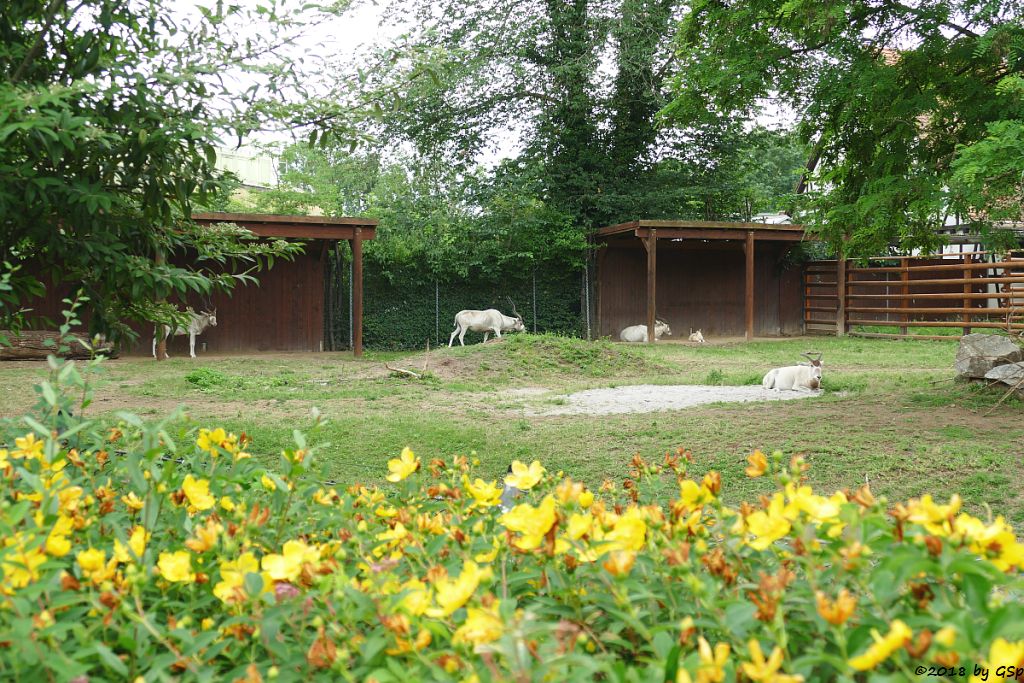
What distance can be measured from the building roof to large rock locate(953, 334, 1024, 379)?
1010 centimetres

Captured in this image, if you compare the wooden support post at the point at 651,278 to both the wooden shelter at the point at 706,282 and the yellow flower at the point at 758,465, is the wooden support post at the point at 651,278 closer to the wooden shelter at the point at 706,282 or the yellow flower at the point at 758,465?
the wooden shelter at the point at 706,282

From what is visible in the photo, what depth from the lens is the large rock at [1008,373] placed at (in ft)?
24.2

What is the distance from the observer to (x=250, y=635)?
119 cm

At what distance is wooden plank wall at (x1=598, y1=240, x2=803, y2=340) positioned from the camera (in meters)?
19.6

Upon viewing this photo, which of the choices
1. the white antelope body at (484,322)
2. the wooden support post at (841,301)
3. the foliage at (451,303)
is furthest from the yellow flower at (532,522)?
the wooden support post at (841,301)

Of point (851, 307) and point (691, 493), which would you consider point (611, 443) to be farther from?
point (851, 307)

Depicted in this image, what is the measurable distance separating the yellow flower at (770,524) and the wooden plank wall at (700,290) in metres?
18.0

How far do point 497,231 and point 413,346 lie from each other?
2.94m

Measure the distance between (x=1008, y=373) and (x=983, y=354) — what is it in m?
0.38

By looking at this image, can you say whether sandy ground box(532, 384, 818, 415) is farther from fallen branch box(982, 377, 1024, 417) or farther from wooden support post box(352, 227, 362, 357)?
wooden support post box(352, 227, 362, 357)

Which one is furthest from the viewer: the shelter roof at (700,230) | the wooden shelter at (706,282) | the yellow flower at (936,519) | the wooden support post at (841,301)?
the wooden support post at (841,301)

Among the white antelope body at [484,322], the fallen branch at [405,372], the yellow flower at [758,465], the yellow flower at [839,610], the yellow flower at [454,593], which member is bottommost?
the fallen branch at [405,372]

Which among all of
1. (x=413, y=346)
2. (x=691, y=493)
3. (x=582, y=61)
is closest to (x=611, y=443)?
(x=691, y=493)

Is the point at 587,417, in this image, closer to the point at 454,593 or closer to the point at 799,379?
the point at 799,379
